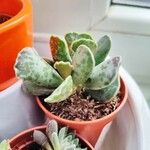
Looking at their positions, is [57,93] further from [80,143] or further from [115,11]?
[115,11]

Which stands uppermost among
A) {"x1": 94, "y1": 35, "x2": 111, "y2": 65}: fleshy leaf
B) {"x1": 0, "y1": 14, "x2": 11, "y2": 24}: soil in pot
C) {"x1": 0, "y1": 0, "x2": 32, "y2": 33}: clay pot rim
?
{"x1": 0, "y1": 0, "x2": 32, "y2": 33}: clay pot rim

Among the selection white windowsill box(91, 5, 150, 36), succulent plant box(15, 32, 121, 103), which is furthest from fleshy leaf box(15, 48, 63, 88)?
white windowsill box(91, 5, 150, 36)

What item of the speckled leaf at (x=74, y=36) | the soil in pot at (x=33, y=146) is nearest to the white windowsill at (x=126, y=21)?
the speckled leaf at (x=74, y=36)

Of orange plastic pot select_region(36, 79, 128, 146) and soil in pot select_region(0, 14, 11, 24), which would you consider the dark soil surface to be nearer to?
orange plastic pot select_region(36, 79, 128, 146)

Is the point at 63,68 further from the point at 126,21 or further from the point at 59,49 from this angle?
the point at 126,21

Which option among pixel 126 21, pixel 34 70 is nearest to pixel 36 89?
pixel 34 70

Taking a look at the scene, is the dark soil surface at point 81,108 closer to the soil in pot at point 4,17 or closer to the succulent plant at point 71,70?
the succulent plant at point 71,70
